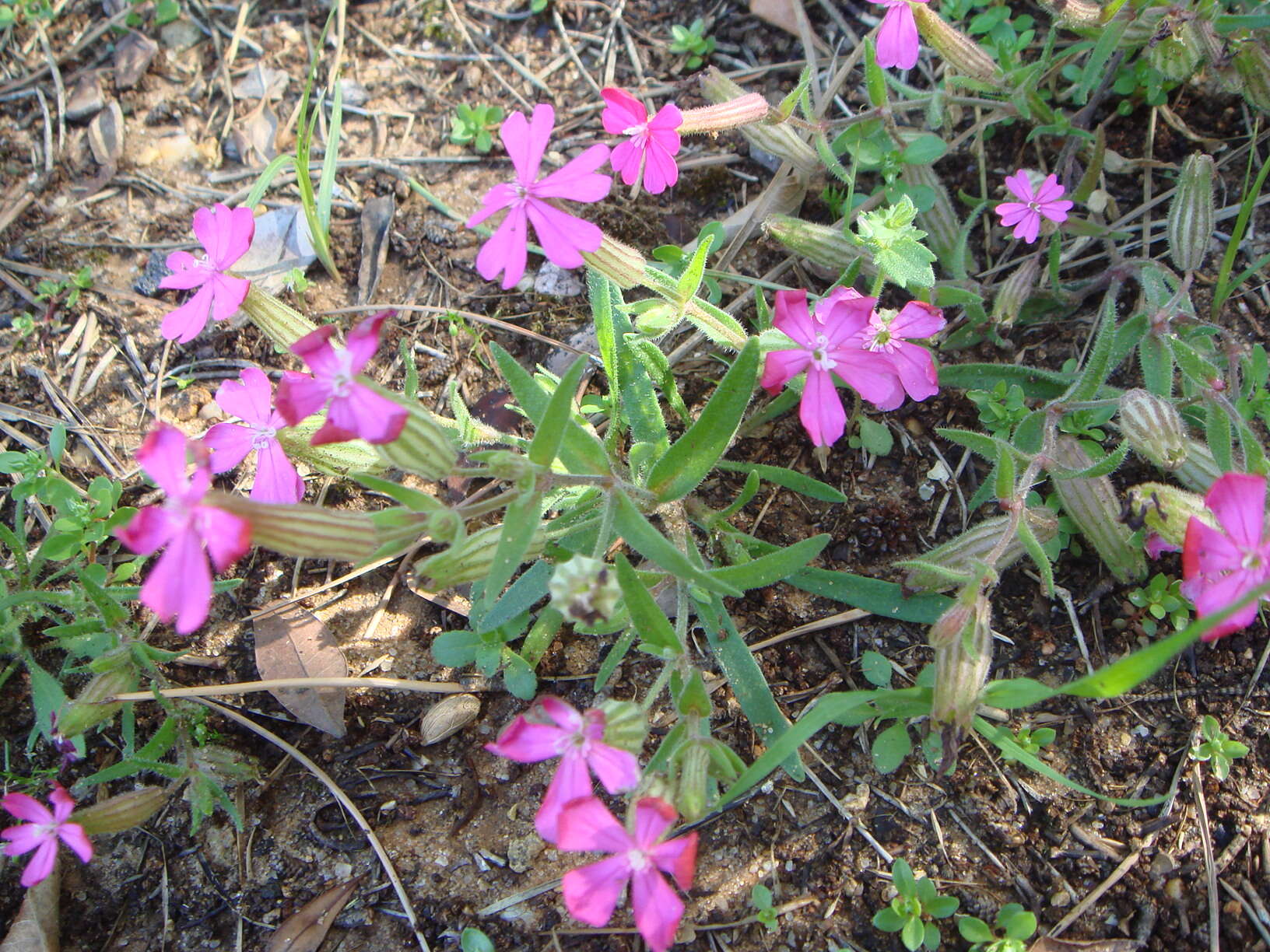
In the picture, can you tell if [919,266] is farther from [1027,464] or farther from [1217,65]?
[1217,65]

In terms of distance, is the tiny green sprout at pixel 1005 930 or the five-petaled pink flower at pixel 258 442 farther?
the five-petaled pink flower at pixel 258 442

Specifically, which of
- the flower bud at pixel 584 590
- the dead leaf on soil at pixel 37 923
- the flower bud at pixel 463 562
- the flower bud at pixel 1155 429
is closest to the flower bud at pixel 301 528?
the flower bud at pixel 463 562

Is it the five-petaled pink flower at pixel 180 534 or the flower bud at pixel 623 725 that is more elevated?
the five-petaled pink flower at pixel 180 534

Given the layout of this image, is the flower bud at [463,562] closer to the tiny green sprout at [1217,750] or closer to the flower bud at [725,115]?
the flower bud at [725,115]

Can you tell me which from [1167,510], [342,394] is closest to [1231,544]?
[1167,510]

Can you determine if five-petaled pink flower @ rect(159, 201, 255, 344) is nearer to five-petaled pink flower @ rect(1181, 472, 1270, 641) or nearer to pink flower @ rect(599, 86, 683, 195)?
pink flower @ rect(599, 86, 683, 195)

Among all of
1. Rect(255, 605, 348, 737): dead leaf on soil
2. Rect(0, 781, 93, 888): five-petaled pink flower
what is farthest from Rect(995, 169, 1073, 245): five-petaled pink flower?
Rect(0, 781, 93, 888): five-petaled pink flower
